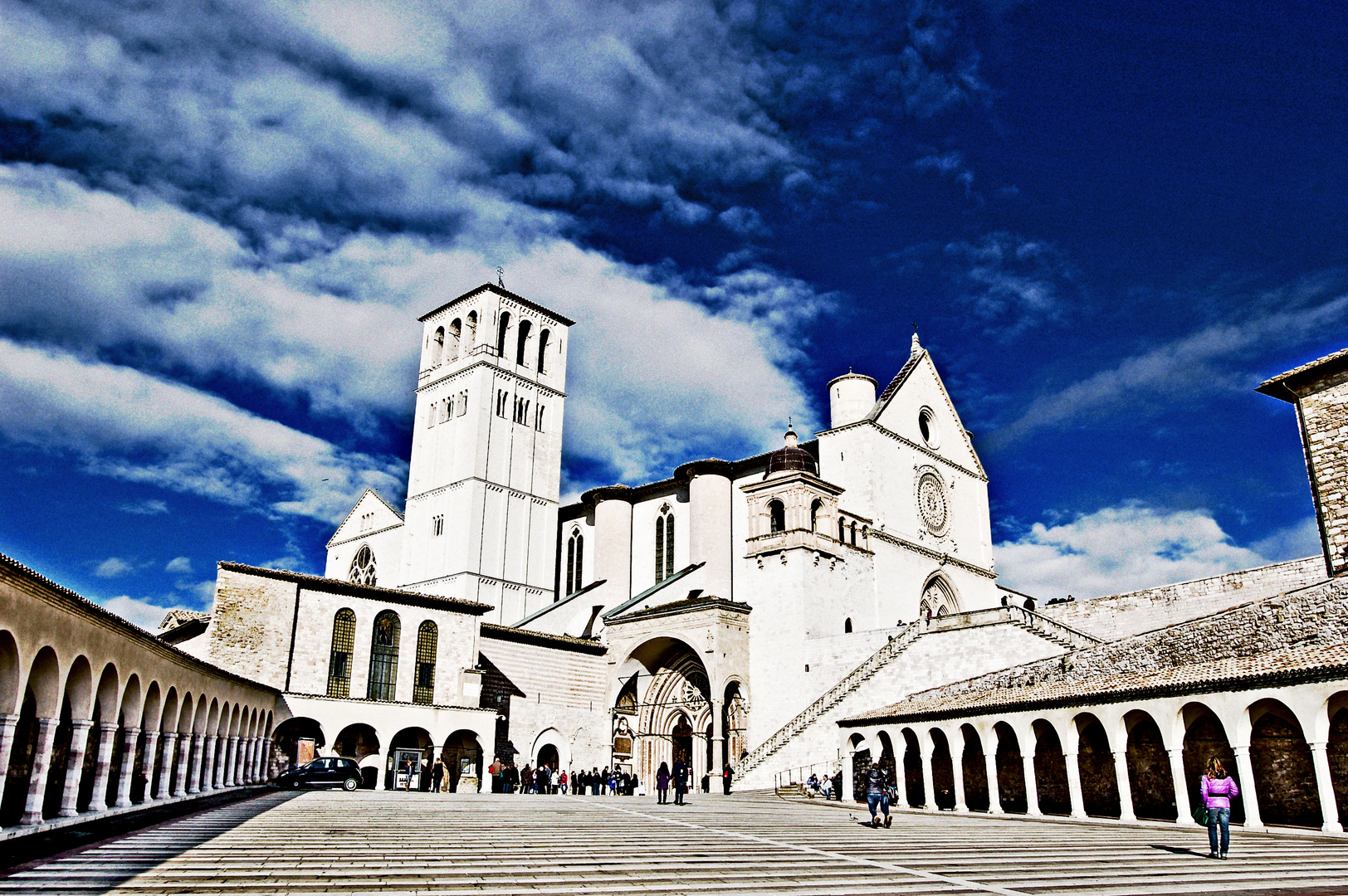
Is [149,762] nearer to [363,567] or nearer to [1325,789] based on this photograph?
[1325,789]

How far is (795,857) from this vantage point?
1168 cm

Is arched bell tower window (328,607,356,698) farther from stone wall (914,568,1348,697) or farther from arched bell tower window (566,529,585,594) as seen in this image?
arched bell tower window (566,529,585,594)

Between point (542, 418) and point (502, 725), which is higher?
point (542, 418)

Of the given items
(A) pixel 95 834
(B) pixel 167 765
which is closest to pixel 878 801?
(A) pixel 95 834

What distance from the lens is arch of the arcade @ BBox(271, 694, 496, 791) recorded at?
99.2ft

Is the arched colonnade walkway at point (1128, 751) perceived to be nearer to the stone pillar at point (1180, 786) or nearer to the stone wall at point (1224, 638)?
the stone pillar at point (1180, 786)

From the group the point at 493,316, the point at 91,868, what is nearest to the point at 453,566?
the point at 493,316

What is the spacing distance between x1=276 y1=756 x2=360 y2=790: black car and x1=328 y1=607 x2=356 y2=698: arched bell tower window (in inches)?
163

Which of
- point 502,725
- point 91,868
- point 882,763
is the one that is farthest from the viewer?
point 502,725

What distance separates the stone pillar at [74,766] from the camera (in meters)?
14.3

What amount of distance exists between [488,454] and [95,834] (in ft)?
133

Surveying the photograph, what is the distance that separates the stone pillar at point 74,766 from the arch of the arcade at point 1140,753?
1765 centimetres

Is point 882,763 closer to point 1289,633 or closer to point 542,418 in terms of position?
point 1289,633

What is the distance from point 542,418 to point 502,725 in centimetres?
2450
